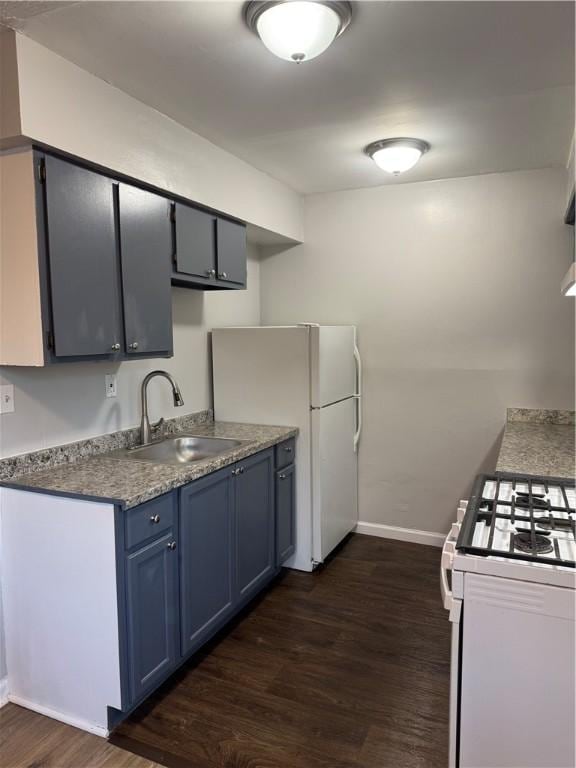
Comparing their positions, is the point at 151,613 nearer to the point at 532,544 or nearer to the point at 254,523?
the point at 254,523

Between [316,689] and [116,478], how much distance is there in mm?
1220

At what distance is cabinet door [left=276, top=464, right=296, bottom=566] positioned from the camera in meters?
3.10

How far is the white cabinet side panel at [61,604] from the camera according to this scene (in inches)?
75.7

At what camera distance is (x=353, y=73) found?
6.66 feet

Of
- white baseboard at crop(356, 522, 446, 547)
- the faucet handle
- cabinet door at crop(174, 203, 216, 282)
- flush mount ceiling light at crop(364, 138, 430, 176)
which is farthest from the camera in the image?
white baseboard at crop(356, 522, 446, 547)

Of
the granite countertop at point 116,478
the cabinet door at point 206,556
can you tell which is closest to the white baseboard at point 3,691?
Result: the cabinet door at point 206,556

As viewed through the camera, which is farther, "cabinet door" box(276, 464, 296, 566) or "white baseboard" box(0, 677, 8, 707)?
"cabinet door" box(276, 464, 296, 566)

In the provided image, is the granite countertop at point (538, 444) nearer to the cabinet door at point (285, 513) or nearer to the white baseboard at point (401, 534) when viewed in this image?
the white baseboard at point (401, 534)

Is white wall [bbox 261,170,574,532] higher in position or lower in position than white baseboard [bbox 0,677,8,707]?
higher

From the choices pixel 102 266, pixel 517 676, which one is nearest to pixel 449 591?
pixel 517 676

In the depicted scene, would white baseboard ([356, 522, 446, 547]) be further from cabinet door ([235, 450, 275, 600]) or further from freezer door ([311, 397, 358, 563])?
cabinet door ([235, 450, 275, 600])

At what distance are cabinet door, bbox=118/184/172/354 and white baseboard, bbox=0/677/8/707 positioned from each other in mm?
1420

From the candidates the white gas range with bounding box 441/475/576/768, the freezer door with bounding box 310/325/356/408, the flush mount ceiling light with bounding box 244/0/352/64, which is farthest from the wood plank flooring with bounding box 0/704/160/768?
the flush mount ceiling light with bounding box 244/0/352/64

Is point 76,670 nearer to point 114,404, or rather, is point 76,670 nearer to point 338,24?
point 114,404
